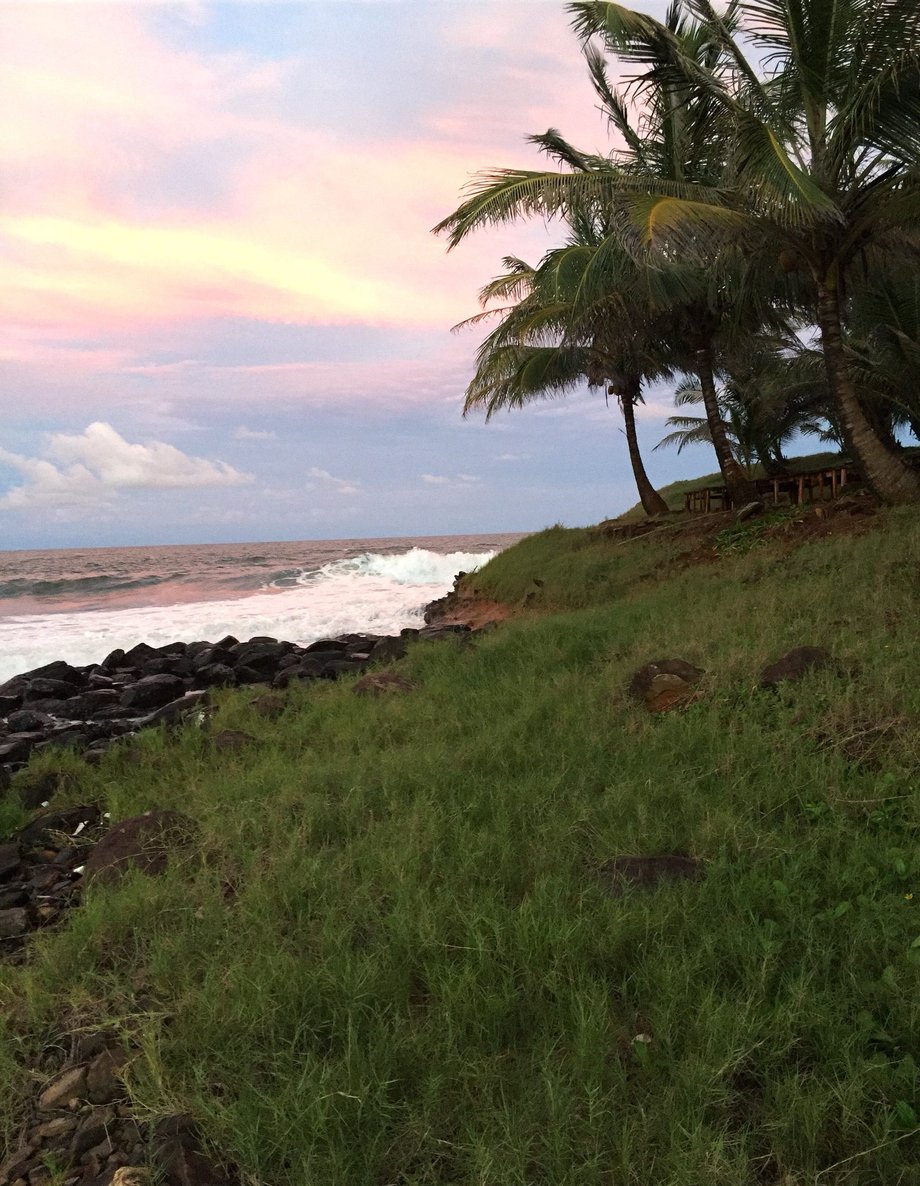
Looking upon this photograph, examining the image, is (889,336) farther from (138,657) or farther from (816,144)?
(138,657)

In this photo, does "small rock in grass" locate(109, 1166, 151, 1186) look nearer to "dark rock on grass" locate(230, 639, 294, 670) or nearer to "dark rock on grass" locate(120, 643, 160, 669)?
"dark rock on grass" locate(230, 639, 294, 670)

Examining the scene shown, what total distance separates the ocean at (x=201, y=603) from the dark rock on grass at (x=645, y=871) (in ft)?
48.2

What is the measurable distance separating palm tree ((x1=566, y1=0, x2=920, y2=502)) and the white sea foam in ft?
36.7

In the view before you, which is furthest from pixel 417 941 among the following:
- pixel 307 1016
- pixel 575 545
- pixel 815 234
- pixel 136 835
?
pixel 575 545

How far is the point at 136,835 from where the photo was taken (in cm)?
455

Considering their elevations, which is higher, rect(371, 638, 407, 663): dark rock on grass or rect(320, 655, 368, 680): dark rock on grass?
rect(371, 638, 407, 663): dark rock on grass

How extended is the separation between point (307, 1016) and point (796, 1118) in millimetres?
1695


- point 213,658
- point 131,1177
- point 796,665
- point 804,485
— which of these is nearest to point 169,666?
point 213,658

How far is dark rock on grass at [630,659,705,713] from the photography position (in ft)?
19.2

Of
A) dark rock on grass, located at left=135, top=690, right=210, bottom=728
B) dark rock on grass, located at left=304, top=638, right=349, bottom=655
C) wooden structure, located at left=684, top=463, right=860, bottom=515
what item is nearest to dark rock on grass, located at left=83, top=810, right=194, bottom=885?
dark rock on grass, located at left=135, top=690, right=210, bottom=728

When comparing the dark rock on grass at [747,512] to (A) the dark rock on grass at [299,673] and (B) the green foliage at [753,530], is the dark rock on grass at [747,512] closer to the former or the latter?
(B) the green foliage at [753,530]

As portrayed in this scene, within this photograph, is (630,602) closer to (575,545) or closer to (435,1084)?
(575,545)

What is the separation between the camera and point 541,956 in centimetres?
302

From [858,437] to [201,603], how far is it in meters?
20.4
